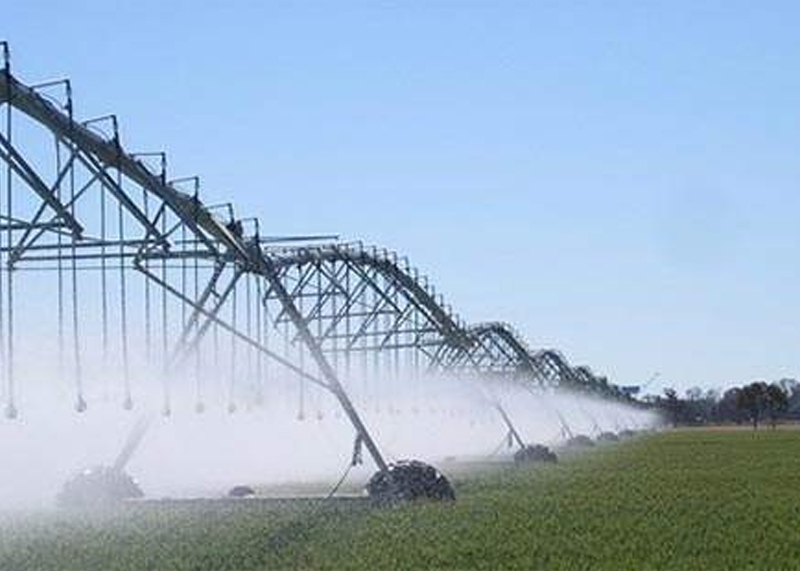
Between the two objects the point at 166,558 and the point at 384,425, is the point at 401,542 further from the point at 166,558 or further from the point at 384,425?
the point at 384,425

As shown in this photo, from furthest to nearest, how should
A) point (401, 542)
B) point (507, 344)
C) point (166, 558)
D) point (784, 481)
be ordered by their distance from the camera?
point (507, 344) < point (784, 481) < point (401, 542) < point (166, 558)

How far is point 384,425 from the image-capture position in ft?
254

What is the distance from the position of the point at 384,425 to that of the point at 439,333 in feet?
56.1

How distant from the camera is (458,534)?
94.3ft

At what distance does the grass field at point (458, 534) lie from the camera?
24.3m

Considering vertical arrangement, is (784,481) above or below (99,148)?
below

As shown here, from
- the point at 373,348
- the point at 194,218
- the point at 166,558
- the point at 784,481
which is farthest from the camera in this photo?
the point at 373,348

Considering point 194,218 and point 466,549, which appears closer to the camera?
point 466,549

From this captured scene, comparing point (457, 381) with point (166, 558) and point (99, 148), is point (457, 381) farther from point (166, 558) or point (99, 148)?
point (166, 558)

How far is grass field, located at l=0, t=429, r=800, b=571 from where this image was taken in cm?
2427

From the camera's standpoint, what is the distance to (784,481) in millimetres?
47469

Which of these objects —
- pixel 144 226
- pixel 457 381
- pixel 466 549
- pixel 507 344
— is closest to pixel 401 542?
pixel 466 549

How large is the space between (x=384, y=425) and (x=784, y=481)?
106 ft

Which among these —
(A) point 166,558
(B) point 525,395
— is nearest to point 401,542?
(A) point 166,558
